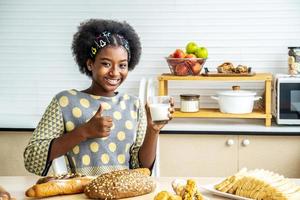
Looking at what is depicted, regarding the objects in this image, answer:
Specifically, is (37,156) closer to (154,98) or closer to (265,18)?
(154,98)

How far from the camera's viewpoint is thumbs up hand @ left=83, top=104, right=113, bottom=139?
2.13m

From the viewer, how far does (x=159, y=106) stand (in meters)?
2.15

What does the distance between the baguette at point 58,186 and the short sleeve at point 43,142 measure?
33 cm

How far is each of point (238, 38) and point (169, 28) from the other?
0.50 meters

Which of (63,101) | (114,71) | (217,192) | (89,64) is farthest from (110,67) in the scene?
(217,192)

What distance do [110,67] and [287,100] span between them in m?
1.61

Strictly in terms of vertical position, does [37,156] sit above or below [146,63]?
below

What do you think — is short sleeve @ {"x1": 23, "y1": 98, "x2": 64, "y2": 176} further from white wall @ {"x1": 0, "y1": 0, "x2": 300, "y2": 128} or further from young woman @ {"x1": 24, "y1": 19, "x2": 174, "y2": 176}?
white wall @ {"x1": 0, "y1": 0, "x2": 300, "y2": 128}

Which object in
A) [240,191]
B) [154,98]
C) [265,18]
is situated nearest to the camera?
[240,191]

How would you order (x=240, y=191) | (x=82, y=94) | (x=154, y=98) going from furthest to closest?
(x=82, y=94) → (x=154, y=98) → (x=240, y=191)

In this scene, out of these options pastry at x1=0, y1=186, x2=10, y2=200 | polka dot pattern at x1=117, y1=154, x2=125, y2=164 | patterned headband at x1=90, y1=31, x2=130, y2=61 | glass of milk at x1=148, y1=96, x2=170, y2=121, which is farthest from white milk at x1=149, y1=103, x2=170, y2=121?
pastry at x1=0, y1=186, x2=10, y2=200

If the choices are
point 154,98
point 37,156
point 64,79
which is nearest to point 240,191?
point 154,98

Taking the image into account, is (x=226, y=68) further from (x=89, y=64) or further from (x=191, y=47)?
(x=89, y=64)

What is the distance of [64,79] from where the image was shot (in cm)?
412
